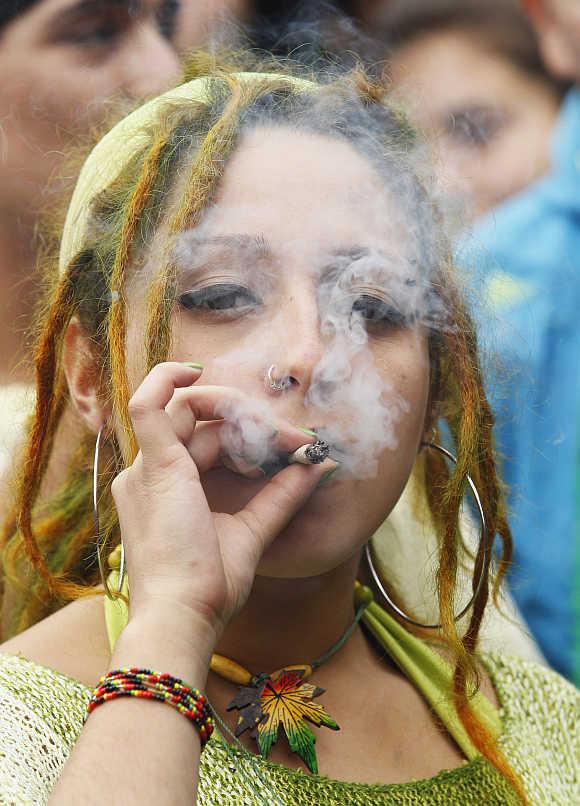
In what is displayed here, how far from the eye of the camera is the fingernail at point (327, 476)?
1468mm

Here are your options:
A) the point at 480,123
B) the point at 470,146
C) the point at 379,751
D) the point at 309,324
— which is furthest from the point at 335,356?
the point at 480,123

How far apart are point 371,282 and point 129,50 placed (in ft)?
3.24

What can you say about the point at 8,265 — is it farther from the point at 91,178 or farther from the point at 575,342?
the point at 575,342

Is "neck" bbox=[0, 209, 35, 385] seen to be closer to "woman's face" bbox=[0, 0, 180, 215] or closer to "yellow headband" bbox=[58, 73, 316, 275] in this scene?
"woman's face" bbox=[0, 0, 180, 215]

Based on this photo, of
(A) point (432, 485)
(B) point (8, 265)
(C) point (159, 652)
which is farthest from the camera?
(B) point (8, 265)

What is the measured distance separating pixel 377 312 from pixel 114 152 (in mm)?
551

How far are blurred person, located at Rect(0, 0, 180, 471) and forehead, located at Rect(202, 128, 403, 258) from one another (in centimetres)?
44

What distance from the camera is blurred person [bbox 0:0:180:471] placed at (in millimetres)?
2105

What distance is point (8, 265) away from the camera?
2291mm

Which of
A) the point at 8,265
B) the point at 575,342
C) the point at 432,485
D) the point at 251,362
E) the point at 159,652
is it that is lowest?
the point at 575,342

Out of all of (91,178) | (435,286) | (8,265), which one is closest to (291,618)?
(435,286)

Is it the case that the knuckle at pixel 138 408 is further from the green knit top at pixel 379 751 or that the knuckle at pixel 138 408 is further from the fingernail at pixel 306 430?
the green knit top at pixel 379 751

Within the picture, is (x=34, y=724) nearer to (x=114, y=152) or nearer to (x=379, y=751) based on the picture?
(x=379, y=751)

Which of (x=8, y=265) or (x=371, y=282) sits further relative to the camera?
(x=8, y=265)
